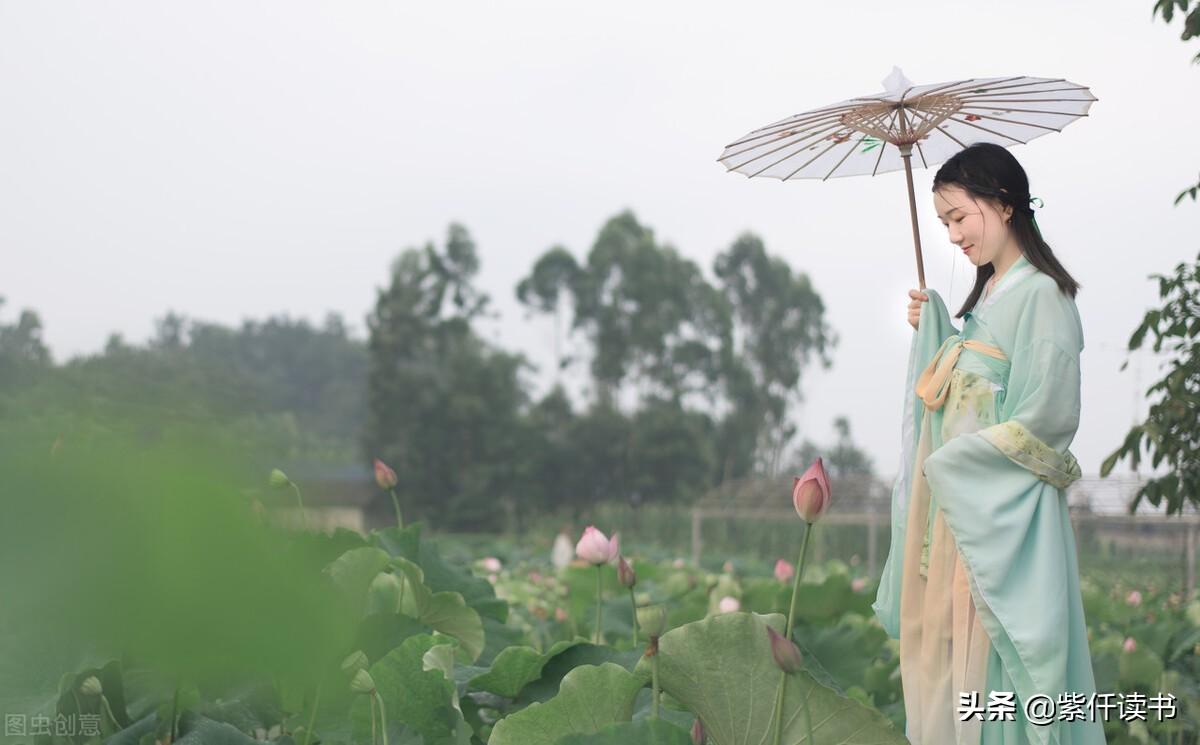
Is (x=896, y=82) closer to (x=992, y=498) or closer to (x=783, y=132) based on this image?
(x=783, y=132)

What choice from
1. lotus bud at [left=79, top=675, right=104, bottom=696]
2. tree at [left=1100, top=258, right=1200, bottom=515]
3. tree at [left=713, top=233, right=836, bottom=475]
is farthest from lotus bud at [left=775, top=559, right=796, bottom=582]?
tree at [left=713, top=233, right=836, bottom=475]

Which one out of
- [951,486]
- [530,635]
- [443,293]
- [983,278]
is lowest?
[530,635]

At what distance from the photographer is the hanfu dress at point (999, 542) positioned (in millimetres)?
1477

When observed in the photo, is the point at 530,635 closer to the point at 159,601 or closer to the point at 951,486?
the point at 951,486

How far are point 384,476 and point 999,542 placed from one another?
2.74 feet

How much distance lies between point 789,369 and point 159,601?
84.4 ft

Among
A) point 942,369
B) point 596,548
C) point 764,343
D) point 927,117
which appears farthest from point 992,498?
point 764,343

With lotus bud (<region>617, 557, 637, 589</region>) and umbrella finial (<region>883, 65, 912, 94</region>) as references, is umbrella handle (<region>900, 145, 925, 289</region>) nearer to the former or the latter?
umbrella finial (<region>883, 65, 912, 94</region>)

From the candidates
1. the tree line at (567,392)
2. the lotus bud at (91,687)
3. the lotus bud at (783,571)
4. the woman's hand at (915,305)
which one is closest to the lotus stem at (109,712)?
the lotus bud at (91,687)

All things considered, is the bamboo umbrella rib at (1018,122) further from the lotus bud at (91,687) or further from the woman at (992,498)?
the lotus bud at (91,687)

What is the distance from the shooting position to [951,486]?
1.53 meters

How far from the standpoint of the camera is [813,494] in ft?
3.15

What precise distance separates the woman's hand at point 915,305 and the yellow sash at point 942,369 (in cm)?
8

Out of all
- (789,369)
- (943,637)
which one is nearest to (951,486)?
(943,637)
